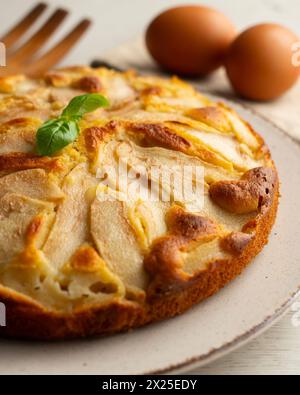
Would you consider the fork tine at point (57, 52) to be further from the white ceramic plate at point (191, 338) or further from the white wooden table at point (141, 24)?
the white ceramic plate at point (191, 338)

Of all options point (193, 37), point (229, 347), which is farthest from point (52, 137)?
point (193, 37)

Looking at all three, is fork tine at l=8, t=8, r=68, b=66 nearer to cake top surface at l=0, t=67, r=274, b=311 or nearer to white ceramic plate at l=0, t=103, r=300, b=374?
cake top surface at l=0, t=67, r=274, b=311

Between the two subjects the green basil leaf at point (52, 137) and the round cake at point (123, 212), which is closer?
the round cake at point (123, 212)

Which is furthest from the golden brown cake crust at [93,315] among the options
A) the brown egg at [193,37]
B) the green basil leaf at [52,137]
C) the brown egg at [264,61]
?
the brown egg at [193,37]

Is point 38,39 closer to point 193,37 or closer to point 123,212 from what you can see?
point 193,37

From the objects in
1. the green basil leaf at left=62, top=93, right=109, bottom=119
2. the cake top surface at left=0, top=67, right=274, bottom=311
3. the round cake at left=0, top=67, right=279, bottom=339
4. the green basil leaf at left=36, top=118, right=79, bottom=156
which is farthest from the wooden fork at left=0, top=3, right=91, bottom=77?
the green basil leaf at left=36, top=118, right=79, bottom=156

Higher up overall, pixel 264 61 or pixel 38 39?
pixel 264 61

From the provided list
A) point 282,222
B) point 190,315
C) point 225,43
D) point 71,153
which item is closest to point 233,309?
point 190,315
